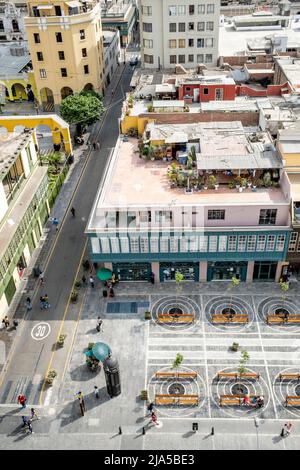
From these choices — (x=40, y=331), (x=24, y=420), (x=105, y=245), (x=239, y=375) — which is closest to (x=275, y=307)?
(x=239, y=375)

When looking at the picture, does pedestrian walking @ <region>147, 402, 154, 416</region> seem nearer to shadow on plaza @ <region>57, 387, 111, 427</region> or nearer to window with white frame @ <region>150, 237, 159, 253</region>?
shadow on plaza @ <region>57, 387, 111, 427</region>

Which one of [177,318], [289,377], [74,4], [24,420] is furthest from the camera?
[74,4]

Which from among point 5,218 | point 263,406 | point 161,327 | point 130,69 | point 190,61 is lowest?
point 263,406

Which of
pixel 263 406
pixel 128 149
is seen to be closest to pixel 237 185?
pixel 128 149

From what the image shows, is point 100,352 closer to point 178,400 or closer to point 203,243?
point 178,400

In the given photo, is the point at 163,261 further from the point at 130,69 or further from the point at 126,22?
the point at 126,22

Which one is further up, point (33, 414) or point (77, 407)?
point (77, 407)

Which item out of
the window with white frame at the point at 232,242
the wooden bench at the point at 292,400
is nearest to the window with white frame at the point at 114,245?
the window with white frame at the point at 232,242
